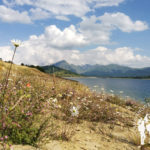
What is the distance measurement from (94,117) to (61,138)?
2265 mm

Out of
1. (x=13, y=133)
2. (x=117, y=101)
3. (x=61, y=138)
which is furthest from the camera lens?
(x=117, y=101)

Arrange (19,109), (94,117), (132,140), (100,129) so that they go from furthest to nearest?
(94,117), (100,129), (132,140), (19,109)

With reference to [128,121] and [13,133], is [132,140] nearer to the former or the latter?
[128,121]

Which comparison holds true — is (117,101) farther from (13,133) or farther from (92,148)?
(13,133)

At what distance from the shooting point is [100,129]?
15.5 feet

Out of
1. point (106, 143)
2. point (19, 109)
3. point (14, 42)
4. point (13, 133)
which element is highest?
point (14, 42)

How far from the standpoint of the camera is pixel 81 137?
3910 mm

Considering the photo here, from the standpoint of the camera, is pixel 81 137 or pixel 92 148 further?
pixel 81 137

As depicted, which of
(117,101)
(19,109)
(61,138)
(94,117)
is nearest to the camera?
(19,109)

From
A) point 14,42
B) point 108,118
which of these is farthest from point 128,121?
point 14,42

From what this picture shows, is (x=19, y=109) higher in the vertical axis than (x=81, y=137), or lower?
higher

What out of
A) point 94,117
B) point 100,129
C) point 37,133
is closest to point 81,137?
point 100,129

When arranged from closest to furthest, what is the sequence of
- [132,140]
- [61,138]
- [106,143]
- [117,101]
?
1. [61,138]
2. [106,143]
3. [132,140]
4. [117,101]

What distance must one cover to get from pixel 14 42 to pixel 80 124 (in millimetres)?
3295
